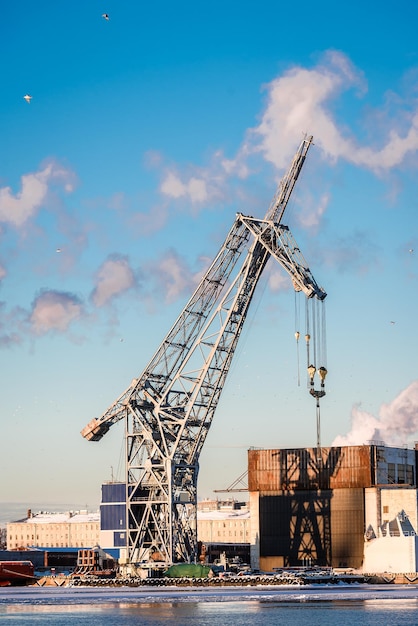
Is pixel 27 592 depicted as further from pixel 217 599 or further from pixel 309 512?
pixel 309 512

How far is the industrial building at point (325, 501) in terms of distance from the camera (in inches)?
4830

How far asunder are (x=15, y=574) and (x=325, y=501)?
3274 centimetres

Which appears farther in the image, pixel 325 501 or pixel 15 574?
pixel 325 501

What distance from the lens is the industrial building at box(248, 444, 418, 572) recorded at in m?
123

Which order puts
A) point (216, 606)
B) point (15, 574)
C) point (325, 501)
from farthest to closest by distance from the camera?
point (325, 501) < point (15, 574) < point (216, 606)

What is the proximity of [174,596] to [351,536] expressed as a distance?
35365 millimetres

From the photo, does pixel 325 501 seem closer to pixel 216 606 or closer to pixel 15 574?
pixel 15 574

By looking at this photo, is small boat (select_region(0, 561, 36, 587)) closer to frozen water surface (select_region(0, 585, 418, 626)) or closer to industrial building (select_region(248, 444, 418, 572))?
frozen water surface (select_region(0, 585, 418, 626))

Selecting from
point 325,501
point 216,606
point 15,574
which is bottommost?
point 15,574

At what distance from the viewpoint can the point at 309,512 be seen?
12688 cm

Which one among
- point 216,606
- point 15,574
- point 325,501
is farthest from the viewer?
point 325,501

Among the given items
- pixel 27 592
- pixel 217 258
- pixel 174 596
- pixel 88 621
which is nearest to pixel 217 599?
pixel 174 596

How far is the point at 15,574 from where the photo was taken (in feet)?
404

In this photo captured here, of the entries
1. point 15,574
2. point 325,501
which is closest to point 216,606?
point 325,501
